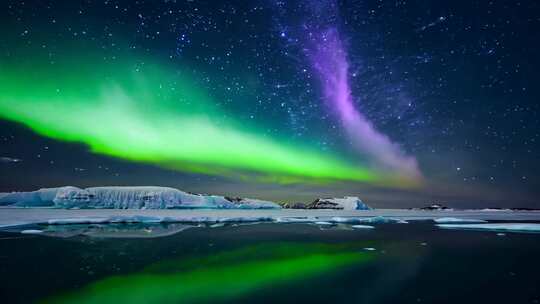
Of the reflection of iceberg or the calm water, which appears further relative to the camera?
the reflection of iceberg

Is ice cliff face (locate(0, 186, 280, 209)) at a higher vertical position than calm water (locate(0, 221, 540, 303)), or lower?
higher

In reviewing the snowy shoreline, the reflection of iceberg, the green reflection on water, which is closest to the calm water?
the green reflection on water

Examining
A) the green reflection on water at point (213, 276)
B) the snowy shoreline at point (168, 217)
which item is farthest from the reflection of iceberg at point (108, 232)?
the green reflection on water at point (213, 276)

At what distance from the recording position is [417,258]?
1245 centimetres

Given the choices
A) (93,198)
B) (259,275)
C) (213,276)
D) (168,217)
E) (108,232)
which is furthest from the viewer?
(93,198)

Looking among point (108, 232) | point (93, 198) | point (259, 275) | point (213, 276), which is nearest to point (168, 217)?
point (108, 232)

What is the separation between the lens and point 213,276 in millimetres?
9086

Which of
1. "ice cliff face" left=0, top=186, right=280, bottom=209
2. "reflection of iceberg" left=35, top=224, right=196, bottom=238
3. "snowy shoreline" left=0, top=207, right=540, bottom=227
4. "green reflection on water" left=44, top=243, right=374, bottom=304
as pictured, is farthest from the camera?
"ice cliff face" left=0, top=186, right=280, bottom=209

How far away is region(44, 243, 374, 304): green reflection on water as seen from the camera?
7.04m

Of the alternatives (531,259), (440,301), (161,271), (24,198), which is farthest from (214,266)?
(24,198)

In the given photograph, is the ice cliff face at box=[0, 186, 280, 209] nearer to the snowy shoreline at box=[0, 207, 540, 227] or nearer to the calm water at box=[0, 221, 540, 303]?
the snowy shoreline at box=[0, 207, 540, 227]

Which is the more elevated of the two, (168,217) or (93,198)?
(93,198)

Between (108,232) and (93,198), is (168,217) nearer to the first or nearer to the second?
(108,232)

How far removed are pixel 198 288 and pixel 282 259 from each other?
16.7 feet
